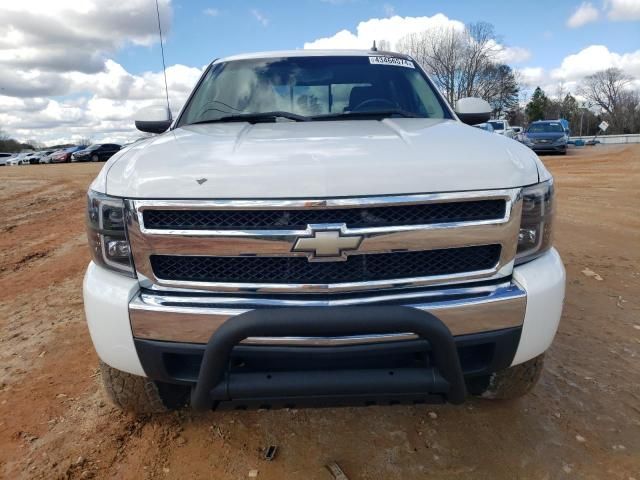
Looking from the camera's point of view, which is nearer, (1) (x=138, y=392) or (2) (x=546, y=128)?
Result: (1) (x=138, y=392)

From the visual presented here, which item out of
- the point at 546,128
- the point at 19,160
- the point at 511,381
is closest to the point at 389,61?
the point at 511,381

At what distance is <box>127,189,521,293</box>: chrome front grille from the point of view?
1.83 metres

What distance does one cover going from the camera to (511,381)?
238 cm

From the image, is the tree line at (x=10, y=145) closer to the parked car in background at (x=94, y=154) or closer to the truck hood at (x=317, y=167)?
the parked car in background at (x=94, y=154)

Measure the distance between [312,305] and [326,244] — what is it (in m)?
0.24

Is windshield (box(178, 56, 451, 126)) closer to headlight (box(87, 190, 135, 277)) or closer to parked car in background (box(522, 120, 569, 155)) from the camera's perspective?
headlight (box(87, 190, 135, 277))

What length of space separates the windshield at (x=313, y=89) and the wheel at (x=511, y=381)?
5.33 ft

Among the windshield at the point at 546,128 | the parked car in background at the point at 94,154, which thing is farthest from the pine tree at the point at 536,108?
the parked car in background at the point at 94,154

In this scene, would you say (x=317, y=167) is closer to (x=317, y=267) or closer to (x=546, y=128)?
(x=317, y=267)

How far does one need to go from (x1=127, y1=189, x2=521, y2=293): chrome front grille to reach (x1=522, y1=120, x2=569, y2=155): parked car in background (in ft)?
76.1

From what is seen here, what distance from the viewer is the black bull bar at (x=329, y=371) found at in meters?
1.74

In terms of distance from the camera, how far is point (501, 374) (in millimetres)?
2357

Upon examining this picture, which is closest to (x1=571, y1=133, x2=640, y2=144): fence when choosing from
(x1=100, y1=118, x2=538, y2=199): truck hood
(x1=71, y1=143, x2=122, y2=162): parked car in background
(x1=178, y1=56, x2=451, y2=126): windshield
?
(x1=71, y1=143, x2=122, y2=162): parked car in background

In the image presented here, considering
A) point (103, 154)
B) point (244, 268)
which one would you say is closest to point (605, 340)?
point (244, 268)
